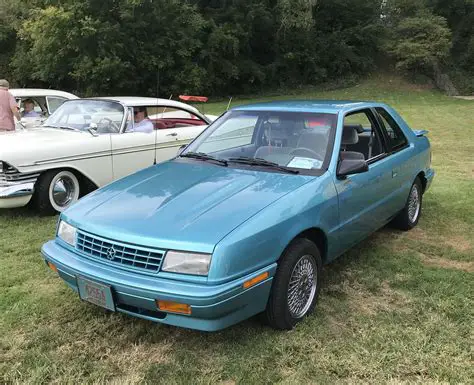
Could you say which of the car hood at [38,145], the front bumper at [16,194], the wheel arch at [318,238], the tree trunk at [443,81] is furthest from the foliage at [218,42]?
the wheel arch at [318,238]

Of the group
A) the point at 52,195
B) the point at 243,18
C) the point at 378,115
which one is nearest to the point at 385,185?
the point at 378,115

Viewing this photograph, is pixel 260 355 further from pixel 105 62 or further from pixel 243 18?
pixel 243 18

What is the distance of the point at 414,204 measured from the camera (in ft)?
18.1

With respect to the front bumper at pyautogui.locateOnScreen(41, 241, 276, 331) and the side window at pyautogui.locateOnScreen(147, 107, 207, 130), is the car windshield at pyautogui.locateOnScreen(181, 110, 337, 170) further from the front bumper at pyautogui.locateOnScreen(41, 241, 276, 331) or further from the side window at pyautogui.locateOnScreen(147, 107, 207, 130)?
the side window at pyautogui.locateOnScreen(147, 107, 207, 130)

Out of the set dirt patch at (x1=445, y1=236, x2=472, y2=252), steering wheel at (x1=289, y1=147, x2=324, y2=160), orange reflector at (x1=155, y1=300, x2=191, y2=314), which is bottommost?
dirt patch at (x1=445, y1=236, x2=472, y2=252)

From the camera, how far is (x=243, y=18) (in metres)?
34.2

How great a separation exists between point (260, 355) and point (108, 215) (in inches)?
52.8

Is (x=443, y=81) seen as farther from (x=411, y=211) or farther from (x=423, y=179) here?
(x=411, y=211)

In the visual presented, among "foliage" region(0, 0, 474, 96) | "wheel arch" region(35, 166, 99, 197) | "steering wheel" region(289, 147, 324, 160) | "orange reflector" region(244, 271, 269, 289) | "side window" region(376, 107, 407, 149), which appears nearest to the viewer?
"orange reflector" region(244, 271, 269, 289)

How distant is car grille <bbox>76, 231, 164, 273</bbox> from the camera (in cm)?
284

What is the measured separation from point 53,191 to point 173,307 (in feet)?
12.6

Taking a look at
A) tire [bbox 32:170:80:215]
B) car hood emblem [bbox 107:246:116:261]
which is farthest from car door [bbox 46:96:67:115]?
car hood emblem [bbox 107:246:116:261]

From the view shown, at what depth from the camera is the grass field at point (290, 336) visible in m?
2.84

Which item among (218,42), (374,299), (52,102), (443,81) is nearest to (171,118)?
(52,102)
